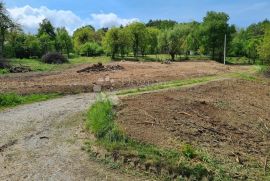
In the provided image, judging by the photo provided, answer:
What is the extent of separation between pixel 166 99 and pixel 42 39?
2173 inches

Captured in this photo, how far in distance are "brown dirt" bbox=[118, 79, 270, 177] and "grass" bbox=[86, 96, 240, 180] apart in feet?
1.38

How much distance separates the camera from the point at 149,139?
11.7 metres

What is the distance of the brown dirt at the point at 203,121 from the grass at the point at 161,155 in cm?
42

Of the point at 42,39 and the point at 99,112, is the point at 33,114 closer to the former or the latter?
the point at 99,112

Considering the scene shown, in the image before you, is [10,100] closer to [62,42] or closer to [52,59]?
[52,59]

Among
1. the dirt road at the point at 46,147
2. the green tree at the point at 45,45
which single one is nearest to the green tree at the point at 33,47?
the green tree at the point at 45,45

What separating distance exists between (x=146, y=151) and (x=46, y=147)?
290cm

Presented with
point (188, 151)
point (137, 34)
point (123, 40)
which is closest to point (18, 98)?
point (188, 151)

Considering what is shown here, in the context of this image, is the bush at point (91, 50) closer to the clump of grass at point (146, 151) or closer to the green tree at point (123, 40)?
the green tree at point (123, 40)

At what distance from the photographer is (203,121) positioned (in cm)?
1478

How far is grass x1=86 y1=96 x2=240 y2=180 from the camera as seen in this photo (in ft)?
32.7

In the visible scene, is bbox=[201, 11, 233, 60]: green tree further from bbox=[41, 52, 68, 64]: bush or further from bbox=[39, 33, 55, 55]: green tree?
bbox=[41, 52, 68, 64]: bush

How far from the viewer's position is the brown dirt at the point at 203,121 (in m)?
12.0

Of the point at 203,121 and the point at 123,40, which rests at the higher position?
the point at 123,40
